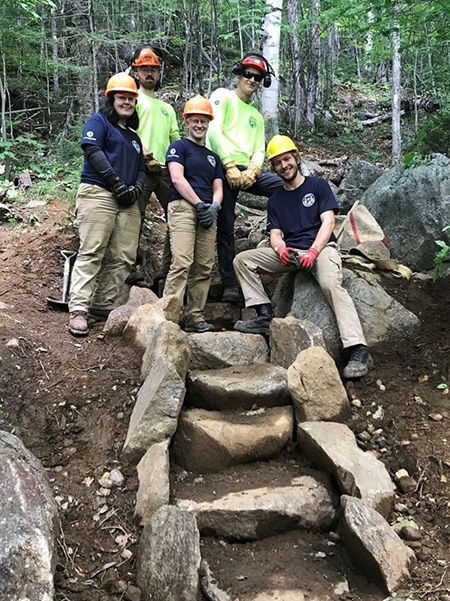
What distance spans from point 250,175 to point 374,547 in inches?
156

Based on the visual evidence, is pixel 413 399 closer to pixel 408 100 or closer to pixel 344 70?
pixel 408 100

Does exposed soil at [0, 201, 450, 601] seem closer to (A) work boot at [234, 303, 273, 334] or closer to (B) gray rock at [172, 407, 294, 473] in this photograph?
(B) gray rock at [172, 407, 294, 473]

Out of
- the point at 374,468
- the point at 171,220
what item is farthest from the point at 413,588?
the point at 171,220

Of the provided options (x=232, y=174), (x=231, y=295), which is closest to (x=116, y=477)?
(x=231, y=295)

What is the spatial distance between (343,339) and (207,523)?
212 centimetres

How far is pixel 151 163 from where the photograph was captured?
590cm

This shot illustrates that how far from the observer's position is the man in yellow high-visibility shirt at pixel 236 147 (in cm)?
578

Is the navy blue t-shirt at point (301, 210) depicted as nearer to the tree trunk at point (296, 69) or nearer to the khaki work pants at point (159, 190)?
the khaki work pants at point (159, 190)

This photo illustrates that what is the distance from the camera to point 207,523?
10.8 feet

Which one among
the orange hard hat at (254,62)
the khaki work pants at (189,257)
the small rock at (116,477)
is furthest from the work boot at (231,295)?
the small rock at (116,477)

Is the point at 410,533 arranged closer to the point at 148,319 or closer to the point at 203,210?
the point at 148,319

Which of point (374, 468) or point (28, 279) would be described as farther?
point (28, 279)

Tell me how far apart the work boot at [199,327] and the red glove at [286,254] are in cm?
99

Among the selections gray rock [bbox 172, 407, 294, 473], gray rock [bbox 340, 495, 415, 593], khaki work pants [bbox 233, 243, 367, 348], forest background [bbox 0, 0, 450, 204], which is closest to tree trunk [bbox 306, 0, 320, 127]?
forest background [bbox 0, 0, 450, 204]
